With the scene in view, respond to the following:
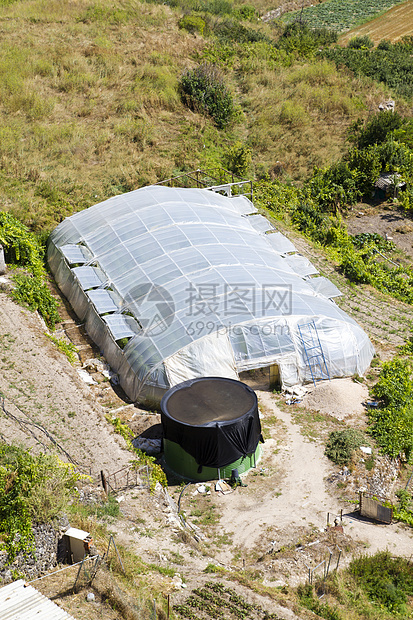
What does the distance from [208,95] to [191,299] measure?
21316 millimetres

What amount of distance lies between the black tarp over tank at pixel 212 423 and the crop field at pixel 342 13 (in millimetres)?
48164

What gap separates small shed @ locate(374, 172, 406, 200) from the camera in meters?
31.2

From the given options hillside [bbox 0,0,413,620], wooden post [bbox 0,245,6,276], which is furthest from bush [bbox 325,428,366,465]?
wooden post [bbox 0,245,6,276]

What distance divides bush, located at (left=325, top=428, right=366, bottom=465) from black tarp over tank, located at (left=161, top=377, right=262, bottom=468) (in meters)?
1.91

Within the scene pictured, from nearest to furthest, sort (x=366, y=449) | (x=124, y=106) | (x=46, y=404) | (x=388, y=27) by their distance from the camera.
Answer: (x=366, y=449), (x=46, y=404), (x=124, y=106), (x=388, y=27)

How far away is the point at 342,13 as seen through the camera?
5938 cm

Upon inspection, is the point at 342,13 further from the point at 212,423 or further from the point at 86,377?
the point at 212,423

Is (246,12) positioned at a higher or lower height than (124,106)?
higher

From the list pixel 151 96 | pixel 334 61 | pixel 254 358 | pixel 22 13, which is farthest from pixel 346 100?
pixel 254 358

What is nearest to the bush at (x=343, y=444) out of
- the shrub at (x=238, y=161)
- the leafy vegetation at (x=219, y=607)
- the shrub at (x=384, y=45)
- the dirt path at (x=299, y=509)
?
the dirt path at (x=299, y=509)

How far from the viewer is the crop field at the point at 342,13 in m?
55.8

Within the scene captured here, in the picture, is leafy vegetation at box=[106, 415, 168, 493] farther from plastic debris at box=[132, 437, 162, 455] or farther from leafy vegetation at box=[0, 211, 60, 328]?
leafy vegetation at box=[0, 211, 60, 328]

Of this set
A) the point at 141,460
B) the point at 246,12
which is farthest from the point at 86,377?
the point at 246,12

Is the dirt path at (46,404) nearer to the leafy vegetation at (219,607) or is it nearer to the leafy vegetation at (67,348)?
the leafy vegetation at (67,348)
